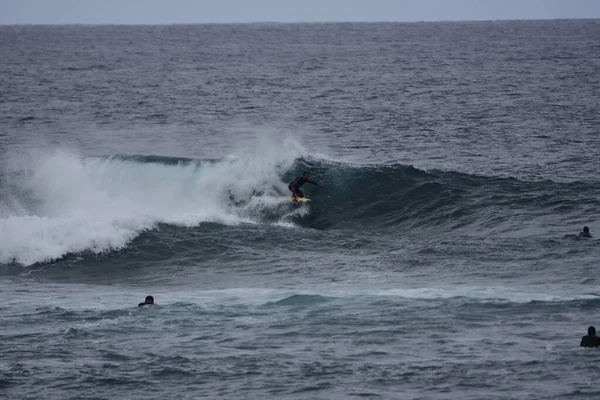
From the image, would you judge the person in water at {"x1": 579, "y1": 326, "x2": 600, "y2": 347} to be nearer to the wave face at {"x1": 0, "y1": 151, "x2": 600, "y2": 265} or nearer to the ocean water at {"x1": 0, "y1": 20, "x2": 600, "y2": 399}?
the ocean water at {"x1": 0, "y1": 20, "x2": 600, "y2": 399}

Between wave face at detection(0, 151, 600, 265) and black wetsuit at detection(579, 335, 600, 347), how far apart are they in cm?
1200

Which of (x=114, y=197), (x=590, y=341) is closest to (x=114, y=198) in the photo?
(x=114, y=197)

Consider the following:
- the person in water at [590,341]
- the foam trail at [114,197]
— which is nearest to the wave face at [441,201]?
the foam trail at [114,197]

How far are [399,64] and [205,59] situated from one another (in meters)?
26.8

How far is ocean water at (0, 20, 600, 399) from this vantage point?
63.1ft

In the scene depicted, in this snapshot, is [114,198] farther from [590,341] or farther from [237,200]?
[590,341]

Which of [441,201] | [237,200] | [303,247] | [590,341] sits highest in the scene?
[237,200]

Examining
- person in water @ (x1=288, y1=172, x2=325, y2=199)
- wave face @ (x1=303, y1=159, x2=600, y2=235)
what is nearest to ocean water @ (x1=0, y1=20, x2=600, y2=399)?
wave face @ (x1=303, y1=159, x2=600, y2=235)

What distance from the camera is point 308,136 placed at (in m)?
51.4

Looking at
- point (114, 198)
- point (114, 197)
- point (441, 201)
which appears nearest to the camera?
point (441, 201)

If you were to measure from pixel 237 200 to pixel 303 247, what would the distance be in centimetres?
640

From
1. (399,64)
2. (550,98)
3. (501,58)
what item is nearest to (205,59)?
(399,64)

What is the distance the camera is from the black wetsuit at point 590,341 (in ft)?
63.5

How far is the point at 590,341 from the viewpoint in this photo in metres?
19.4
